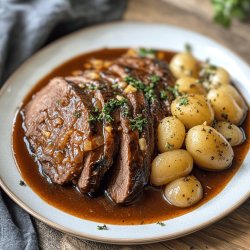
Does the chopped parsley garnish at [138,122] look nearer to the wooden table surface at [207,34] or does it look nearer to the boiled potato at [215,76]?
the wooden table surface at [207,34]

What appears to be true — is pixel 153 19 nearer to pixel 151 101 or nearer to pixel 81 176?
pixel 151 101

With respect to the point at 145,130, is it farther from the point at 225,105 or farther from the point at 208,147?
the point at 225,105

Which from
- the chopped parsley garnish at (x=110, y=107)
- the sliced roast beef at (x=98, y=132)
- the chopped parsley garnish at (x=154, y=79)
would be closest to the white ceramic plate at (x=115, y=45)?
the sliced roast beef at (x=98, y=132)

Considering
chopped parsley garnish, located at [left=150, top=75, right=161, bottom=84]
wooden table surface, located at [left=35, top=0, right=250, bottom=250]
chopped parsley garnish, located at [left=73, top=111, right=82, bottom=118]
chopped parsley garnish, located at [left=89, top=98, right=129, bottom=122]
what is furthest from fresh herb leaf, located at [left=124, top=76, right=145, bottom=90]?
wooden table surface, located at [left=35, top=0, right=250, bottom=250]

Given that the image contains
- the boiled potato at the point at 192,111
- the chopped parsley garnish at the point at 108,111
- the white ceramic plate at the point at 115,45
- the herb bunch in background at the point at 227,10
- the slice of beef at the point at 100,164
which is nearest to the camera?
the white ceramic plate at the point at 115,45

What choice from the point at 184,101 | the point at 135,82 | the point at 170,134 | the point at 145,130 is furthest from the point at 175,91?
the point at 145,130
